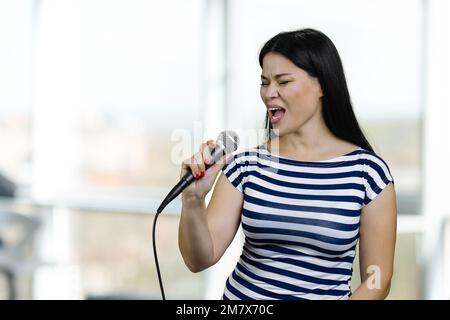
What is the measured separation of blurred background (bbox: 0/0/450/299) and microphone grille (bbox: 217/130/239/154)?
160 cm

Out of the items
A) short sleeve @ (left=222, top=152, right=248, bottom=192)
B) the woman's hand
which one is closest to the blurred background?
short sleeve @ (left=222, top=152, right=248, bottom=192)

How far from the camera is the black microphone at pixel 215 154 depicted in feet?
3.93

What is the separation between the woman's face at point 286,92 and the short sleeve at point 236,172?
0.10 metres

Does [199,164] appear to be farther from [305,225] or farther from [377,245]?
[377,245]

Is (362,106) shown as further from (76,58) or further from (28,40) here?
(28,40)

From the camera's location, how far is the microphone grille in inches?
49.5

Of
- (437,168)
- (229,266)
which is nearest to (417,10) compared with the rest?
(437,168)

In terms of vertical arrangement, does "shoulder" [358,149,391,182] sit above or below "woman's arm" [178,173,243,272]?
above

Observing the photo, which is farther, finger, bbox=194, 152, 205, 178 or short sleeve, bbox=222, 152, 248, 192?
short sleeve, bbox=222, 152, 248, 192

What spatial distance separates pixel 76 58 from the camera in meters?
3.70

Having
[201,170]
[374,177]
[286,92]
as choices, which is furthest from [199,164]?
[374,177]

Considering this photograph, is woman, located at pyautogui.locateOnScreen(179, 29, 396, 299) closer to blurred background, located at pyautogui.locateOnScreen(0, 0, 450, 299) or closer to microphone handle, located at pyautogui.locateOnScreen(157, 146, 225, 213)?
microphone handle, located at pyautogui.locateOnScreen(157, 146, 225, 213)

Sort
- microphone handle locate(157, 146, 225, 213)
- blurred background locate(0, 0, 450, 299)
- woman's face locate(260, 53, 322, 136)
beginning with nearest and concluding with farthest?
microphone handle locate(157, 146, 225, 213) → woman's face locate(260, 53, 322, 136) → blurred background locate(0, 0, 450, 299)

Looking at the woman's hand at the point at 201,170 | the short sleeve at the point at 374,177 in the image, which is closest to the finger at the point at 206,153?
the woman's hand at the point at 201,170
